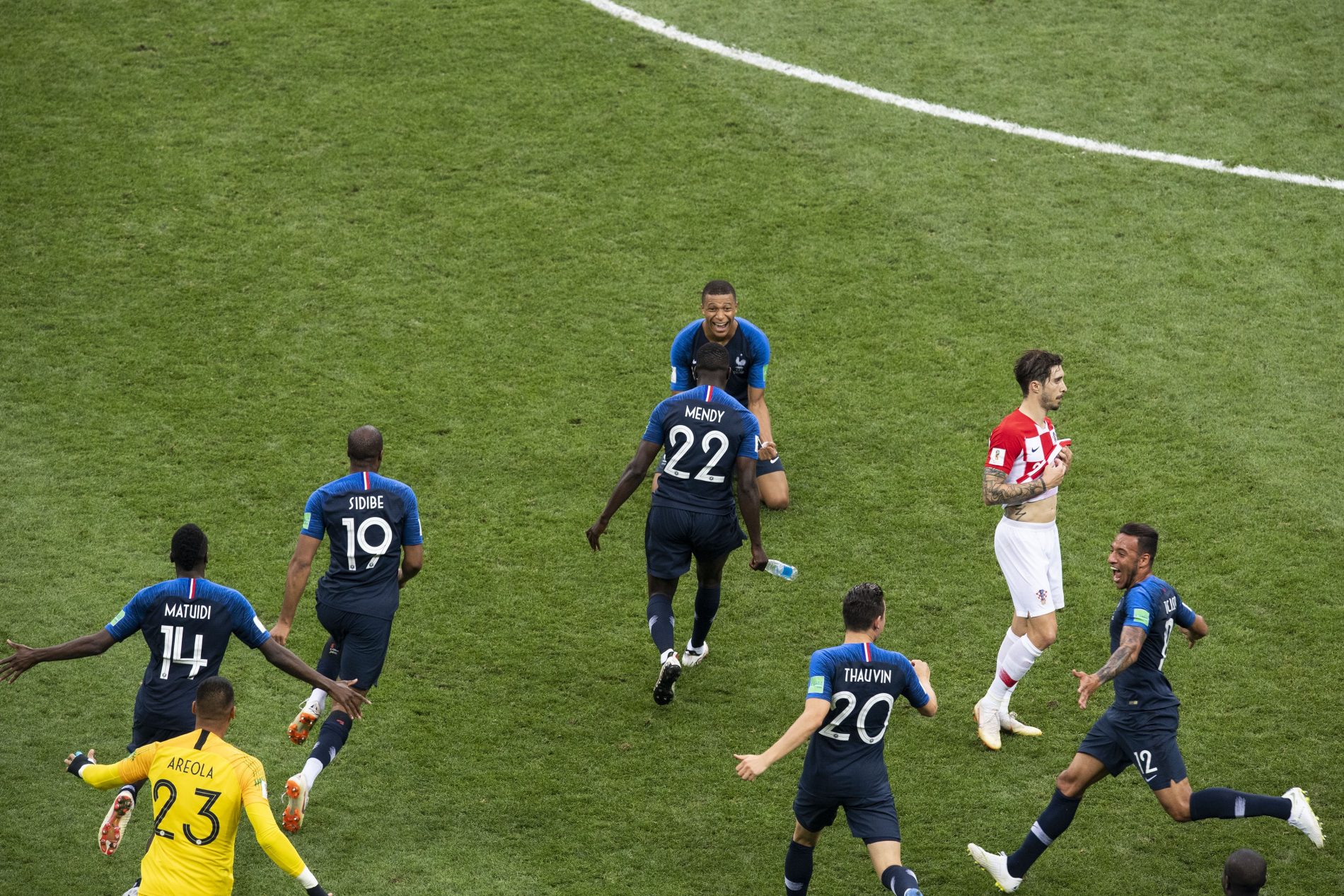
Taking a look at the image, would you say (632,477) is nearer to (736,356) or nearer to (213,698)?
(736,356)

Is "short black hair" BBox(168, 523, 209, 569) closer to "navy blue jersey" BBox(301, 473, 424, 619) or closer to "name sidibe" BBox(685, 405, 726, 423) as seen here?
"navy blue jersey" BBox(301, 473, 424, 619)

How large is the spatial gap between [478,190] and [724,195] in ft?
9.12

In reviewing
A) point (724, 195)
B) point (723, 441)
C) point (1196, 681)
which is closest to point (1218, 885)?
point (1196, 681)

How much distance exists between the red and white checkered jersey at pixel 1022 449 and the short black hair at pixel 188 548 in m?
4.93

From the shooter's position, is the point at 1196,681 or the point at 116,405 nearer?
the point at 1196,681

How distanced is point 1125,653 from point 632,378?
6792 mm

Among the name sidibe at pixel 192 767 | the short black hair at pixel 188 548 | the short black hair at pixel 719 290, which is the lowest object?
the name sidibe at pixel 192 767

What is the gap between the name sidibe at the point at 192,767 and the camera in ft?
22.4

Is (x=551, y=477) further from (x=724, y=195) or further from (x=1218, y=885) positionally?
(x=1218, y=885)

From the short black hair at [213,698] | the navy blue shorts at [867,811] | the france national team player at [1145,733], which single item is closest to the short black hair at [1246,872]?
the france national team player at [1145,733]

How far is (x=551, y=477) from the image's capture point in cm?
1251

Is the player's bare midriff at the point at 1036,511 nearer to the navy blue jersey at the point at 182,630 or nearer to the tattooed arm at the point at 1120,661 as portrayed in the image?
the tattooed arm at the point at 1120,661

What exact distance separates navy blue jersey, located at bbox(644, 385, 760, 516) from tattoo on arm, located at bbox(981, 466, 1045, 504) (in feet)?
5.12

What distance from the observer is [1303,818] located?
7.97 meters
